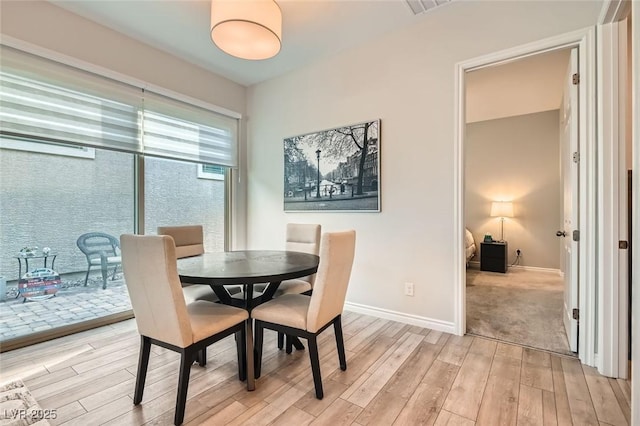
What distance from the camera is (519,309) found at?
317 centimetres

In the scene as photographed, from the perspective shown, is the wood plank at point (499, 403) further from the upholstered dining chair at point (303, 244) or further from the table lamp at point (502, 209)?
the table lamp at point (502, 209)

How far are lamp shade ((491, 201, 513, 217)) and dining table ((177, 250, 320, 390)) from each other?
4586mm

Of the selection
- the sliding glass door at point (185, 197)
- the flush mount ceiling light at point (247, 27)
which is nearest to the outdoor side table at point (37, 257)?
the sliding glass door at point (185, 197)

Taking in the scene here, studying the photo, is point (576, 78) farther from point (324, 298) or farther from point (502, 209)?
point (502, 209)

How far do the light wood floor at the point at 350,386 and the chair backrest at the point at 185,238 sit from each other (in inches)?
31.7

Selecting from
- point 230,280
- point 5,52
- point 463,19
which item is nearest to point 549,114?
point 463,19

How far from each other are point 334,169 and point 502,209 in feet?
12.6

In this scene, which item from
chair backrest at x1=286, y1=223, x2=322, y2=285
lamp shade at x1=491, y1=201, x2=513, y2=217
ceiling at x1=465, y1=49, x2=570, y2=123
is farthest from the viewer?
lamp shade at x1=491, y1=201, x2=513, y2=217

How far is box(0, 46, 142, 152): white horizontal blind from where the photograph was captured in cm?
227

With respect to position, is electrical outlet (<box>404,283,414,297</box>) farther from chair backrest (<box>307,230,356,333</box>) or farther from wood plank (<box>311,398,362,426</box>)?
wood plank (<box>311,398,362,426</box>)

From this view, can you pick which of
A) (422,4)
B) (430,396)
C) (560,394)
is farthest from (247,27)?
(560,394)

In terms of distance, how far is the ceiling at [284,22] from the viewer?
2447mm

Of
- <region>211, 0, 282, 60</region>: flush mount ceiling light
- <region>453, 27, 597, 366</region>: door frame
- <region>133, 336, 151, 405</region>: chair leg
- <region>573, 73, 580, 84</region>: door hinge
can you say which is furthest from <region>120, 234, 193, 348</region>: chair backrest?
<region>573, 73, 580, 84</region>: door hinge

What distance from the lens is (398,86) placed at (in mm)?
2799
